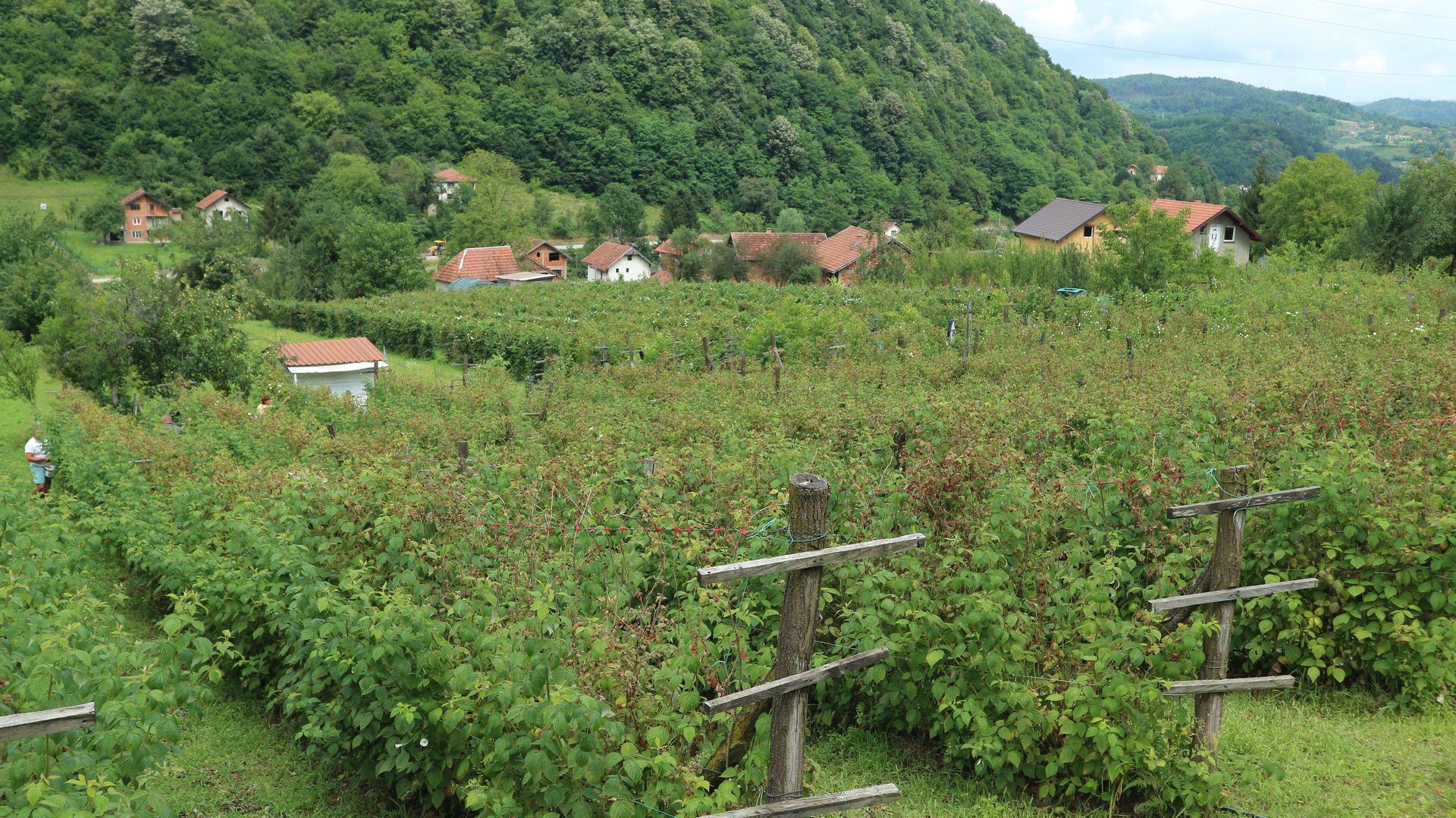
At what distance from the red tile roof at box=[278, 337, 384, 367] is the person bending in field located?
884 cm

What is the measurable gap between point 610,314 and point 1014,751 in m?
31.3

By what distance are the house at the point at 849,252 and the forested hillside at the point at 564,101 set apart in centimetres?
3248

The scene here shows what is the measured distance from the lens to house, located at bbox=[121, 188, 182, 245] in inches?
2874

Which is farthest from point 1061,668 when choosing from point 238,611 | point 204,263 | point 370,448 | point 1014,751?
point 204,263

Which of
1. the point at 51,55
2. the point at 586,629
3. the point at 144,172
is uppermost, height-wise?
the point at 51,55

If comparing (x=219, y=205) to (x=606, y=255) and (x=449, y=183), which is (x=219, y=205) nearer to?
(x=449, y=183)

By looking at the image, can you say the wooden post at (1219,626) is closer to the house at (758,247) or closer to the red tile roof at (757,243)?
the house at (758,247)

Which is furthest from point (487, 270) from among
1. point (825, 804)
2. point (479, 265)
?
point (825, 804)

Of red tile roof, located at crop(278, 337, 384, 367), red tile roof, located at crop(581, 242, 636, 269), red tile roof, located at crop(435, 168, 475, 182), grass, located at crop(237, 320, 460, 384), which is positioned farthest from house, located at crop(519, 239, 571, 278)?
red tile roof, located at crop(278, 337, 384, 367)

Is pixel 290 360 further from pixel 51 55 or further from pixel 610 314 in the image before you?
pixel 51 55

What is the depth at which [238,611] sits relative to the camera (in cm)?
711

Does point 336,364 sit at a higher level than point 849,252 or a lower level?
lower

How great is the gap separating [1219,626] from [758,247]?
48.3m

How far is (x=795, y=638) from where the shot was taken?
4.11 metres
